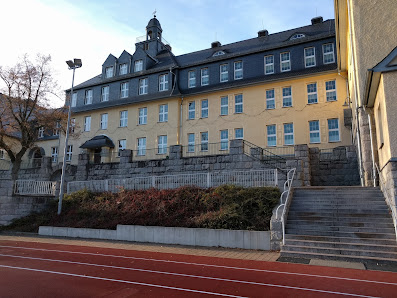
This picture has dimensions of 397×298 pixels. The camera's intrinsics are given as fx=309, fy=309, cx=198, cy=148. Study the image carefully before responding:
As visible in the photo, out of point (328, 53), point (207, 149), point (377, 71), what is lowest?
point (207, 149)

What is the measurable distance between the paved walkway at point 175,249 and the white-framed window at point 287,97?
55.1ft

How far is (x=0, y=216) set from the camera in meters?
18.4

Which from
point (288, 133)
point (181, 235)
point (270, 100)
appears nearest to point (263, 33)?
point (270, 100)

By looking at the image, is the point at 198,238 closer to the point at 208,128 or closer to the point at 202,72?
the point at 208,128

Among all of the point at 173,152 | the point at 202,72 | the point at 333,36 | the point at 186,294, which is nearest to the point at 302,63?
the point at 333,36

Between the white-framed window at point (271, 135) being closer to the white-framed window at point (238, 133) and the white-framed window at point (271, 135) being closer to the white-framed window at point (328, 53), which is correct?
the white-framed window at point (238, 133)

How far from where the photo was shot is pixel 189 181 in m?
16.7

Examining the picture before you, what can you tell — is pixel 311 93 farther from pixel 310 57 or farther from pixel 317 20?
pixel 317 20

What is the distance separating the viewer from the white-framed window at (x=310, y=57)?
25.2 metres

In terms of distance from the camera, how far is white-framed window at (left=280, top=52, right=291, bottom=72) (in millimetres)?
26125

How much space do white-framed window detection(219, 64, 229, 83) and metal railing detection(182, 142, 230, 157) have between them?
20.4 ft

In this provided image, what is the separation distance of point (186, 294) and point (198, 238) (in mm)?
6281

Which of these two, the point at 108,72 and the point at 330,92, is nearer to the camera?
the point at 330,92

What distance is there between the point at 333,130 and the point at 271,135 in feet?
15.4
